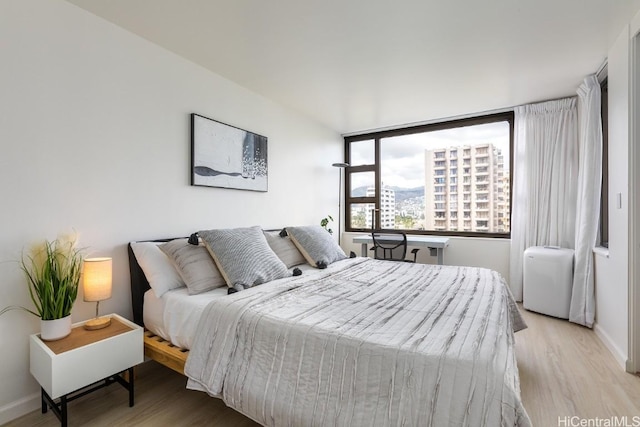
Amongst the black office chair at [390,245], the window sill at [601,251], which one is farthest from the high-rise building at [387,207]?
the window sill at [601,251]

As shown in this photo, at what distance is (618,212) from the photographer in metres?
2.30

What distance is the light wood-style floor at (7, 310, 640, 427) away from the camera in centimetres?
169

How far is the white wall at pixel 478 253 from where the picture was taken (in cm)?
398

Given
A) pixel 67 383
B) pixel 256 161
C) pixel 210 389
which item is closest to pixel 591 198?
pixel 256 161

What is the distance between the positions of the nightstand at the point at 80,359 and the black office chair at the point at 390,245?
2864mm

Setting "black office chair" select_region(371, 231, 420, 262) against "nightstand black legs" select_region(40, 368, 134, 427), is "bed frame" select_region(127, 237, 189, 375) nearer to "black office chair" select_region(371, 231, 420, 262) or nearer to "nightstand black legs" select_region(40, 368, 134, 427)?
"nightstand black legs" select_region(40, 368, 134, 427)

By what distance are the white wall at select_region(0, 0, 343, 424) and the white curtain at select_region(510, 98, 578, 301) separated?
3.51 m

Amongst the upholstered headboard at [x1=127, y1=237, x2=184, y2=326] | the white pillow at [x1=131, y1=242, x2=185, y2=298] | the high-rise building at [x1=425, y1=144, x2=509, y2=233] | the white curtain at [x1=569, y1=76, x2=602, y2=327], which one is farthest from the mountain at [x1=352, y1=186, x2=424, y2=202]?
the upholstered headboard at [x1=127, y1=237, x2=184, y2=326]

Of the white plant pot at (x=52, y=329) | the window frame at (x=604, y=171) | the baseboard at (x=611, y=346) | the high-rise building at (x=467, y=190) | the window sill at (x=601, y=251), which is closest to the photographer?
the white plant pot at (x=52, y=329)

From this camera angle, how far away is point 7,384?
1.68m

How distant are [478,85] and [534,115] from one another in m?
1.11

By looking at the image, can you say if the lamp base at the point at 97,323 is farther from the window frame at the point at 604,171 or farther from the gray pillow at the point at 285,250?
the window frame at the point at 604,171

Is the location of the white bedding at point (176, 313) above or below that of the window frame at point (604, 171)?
below

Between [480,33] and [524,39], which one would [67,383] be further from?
[524,39]
